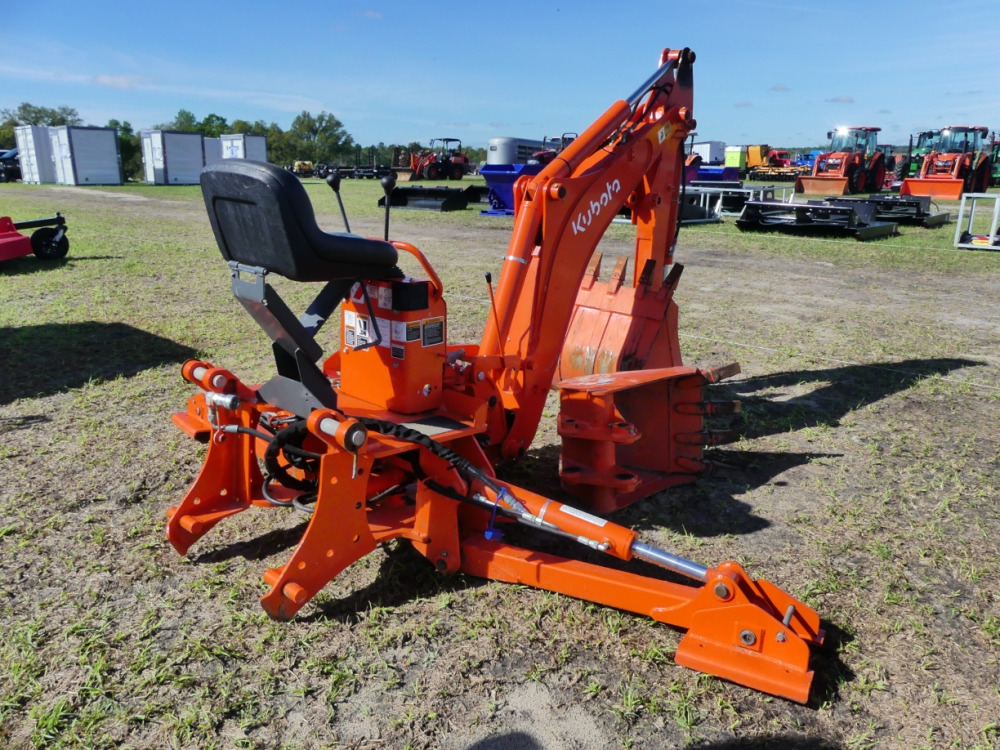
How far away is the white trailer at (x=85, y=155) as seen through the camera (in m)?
34.7

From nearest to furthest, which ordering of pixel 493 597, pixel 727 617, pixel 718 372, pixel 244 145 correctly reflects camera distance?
1. pixel 727 617
2. pixel 493 597
3. pixel 718 372
4. pixel 244 145

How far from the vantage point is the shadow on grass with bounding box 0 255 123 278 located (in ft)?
32.1

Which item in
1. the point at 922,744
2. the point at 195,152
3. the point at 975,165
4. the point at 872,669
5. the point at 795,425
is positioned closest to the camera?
the point at 922,744

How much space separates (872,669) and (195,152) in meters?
41.0

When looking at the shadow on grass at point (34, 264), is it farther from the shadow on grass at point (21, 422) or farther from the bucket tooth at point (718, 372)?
the bucket tooth at point (718, 372)

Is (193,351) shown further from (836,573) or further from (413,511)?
(836,573)

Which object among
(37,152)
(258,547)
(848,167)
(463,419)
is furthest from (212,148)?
(463,419)

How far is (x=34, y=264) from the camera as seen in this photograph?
10352mm

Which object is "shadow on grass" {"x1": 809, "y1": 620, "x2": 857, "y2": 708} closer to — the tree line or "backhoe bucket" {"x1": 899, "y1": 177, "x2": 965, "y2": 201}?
"backhoe bucket" {"x1": 899, "y1": 177, "x2": 965, "y2": 201}

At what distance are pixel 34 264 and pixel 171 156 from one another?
29.4m

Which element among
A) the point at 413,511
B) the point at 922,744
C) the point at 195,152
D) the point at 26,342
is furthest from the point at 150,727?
the point at 195,152

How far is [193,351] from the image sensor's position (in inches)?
245

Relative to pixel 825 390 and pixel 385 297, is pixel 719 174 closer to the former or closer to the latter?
pixel 825 390

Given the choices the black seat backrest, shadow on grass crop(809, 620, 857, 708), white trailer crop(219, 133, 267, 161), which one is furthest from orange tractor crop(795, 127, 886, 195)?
white trailer crop(219, 133, 267, 161)
